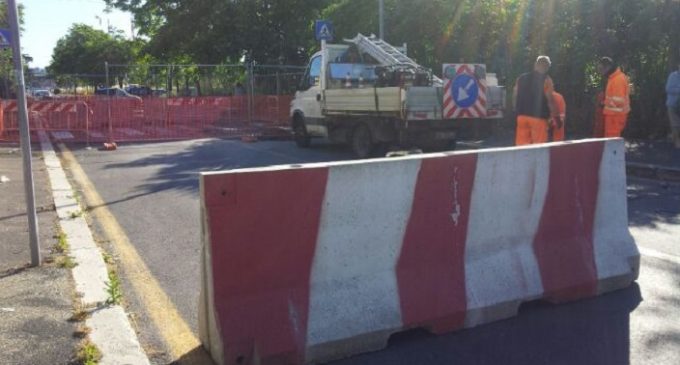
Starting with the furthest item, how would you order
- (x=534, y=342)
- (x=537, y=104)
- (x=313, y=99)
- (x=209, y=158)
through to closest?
(x=313, y=99) < (x=209, y=158) < (x=537, y=104) < (x=534, y=342)

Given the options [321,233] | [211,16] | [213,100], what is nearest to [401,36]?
[213,100]

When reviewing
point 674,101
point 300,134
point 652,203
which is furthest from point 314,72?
point 652,203

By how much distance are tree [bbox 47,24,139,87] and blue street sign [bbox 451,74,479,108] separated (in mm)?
60699

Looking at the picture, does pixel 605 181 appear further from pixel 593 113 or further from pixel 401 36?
pixel 401 36

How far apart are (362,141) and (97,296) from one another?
30.4 ft

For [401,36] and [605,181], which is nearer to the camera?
→ [605,181]

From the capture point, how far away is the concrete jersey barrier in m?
3.62

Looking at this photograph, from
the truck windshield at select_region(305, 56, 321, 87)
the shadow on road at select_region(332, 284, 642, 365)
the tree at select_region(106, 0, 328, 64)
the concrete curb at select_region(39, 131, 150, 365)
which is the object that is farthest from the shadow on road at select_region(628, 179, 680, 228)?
the tree at select_region(106, 0, 328, 64)

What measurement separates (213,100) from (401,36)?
21.9 ft

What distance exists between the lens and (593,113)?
1661 centimetres

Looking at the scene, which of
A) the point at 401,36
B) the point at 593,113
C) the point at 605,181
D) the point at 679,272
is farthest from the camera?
the point at 401,36

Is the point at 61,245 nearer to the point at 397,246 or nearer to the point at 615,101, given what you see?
the point at 397,246

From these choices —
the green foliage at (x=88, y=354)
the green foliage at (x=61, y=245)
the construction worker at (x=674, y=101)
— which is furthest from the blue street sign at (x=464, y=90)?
the green foliage at (x=88, y=354)

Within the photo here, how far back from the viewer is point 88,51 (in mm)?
72625
